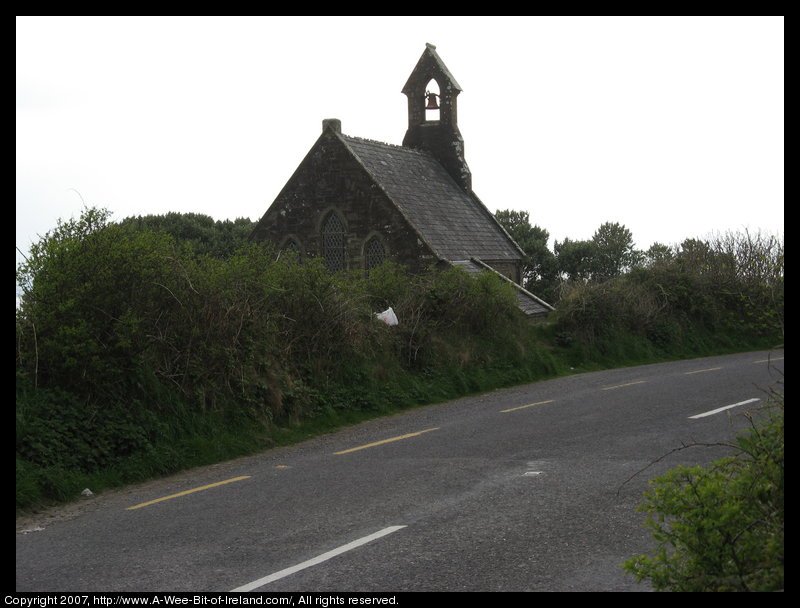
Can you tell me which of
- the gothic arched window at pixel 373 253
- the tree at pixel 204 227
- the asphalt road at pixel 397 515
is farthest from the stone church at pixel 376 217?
the tree at pixel 204 227

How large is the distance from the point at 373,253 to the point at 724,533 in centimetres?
2634

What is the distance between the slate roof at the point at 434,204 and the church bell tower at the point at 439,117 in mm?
509

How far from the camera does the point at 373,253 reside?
30875 mm

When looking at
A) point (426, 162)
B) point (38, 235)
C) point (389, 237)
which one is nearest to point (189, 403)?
point (38, 235)

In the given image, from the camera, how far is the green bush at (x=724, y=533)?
15.4 feet

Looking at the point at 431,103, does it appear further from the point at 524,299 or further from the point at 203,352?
the point at 203,352

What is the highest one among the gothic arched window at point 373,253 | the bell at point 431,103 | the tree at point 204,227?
the bell at point 431,103

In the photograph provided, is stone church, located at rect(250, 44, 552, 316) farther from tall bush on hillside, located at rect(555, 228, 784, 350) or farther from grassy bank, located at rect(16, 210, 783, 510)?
grassy bank, located at rect(16, 210, 783, 510)

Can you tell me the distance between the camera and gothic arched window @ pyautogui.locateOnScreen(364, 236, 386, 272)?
30.6m

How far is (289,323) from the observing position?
15828mm

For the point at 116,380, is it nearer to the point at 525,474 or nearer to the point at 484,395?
the point at 525,474

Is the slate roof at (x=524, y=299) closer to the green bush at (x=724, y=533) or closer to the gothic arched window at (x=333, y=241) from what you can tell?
the gothic arched window at (x=333, y=241)

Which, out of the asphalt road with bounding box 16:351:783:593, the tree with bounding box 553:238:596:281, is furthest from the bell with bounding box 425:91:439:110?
the asphalt road with bounding box 16:351:783:593

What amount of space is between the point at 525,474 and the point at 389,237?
2102 cm
